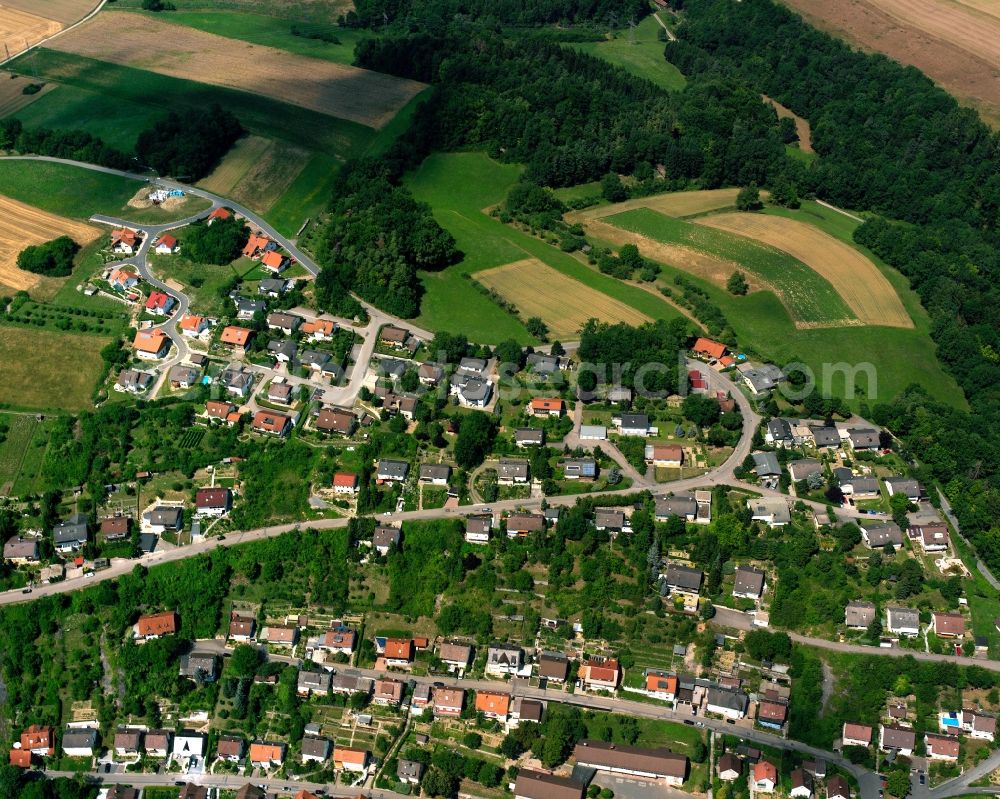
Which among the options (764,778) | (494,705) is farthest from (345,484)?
(764,778)

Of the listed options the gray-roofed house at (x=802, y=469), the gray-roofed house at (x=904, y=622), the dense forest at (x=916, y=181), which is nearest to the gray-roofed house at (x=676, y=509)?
the gray-roofed house at (x=802, y=469)

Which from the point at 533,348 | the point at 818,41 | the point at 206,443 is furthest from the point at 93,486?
the point at 818,41

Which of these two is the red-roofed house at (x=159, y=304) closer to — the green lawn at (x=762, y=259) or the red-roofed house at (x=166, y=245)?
the red-roofed house at (x=166, y=245)

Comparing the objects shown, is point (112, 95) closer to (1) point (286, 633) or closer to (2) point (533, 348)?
(2) point (533, 348)

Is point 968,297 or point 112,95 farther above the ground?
point 968,297

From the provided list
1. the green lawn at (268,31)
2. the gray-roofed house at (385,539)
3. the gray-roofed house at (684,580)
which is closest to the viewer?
the gray-roofed house at (684,580)

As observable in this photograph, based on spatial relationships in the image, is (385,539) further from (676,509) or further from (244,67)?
(244,67)

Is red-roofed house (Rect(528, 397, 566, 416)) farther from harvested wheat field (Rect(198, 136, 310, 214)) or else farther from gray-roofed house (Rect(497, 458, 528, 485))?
harvested wheat field (Rect(198, 136, 310, 214))
